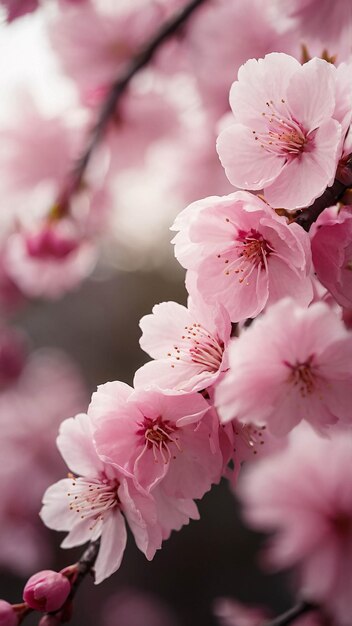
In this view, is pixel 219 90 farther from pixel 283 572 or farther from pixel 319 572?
pixel 283 572

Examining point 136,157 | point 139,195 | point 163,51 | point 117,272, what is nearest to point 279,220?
point 163,51

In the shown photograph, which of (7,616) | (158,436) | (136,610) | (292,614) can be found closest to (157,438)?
(158,436)

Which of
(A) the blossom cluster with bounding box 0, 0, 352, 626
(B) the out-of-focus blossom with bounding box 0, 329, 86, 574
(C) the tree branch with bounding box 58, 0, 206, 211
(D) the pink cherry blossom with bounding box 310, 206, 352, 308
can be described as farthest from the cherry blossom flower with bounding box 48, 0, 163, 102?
(D) the pink cherry blossom with bounding box 310, 206, 352, 308

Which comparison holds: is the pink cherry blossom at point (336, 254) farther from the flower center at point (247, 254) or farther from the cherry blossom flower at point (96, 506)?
the cherry blossom flower at point (96, 506)

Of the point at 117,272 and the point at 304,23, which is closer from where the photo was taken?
the point at 304,23

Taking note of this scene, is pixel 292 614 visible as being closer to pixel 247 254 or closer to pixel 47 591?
pixel 47 591
